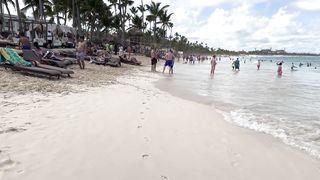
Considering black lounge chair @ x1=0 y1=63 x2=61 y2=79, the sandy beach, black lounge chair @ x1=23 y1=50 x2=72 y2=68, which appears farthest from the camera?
black lounge chair @ x1=23 y1=50 x2=72 y2=68

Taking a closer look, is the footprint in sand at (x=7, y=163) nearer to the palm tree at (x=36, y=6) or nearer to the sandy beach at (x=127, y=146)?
the sandy beach at (x=127, y=146)

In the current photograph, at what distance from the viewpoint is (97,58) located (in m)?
21.9

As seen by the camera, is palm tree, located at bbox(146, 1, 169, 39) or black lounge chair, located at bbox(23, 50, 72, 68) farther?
palm tree, located at bbox(146, 1, 169, 39)

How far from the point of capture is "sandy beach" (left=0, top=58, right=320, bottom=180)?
163 inches

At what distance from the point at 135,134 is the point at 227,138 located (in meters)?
1.65

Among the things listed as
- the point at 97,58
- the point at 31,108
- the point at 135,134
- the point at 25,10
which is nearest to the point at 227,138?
the point at 135,134

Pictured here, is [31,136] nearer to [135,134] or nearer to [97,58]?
[135,134]

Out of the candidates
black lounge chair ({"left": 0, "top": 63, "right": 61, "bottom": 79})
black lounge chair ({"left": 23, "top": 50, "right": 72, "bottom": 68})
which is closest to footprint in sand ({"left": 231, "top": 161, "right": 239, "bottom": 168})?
black lounge chair ({"left": 0, "top": 63, "right": 61, "bottom": 79})

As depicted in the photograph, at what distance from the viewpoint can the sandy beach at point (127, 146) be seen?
163 inches

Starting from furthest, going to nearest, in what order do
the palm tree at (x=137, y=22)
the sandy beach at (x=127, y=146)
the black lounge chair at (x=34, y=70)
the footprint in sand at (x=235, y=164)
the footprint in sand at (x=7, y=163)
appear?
the palm tree at (x=137, y=22) < the black lounge chair at (x=34, y=70) < the footprint in sand at (x=235, y=164) < the sandy beach at (x=127, y=146) < the footprint in sand at (x=7, y=163)

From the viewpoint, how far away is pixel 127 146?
16.6 ft

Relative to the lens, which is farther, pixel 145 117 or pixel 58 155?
pixel 145 117

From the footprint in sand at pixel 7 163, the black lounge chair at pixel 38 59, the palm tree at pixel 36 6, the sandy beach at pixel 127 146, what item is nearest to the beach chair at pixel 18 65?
the black lounge chair at pixel 38 59

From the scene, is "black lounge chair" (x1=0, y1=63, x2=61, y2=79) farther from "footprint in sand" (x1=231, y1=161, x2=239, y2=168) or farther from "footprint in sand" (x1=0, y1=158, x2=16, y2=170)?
"footprint in sand" (x1=231, y1=161, x2=239, y2=168)
